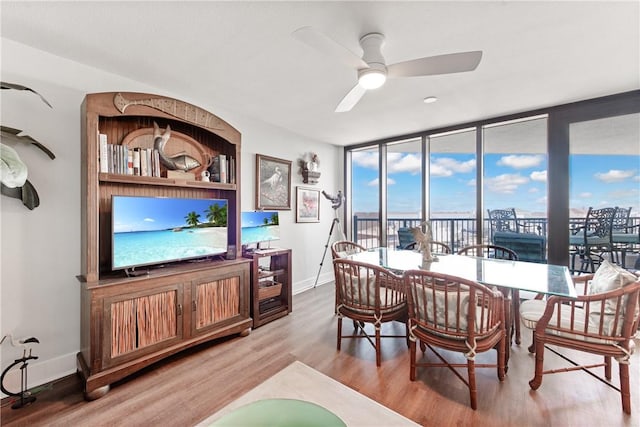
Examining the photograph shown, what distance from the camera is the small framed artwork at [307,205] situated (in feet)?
14.6

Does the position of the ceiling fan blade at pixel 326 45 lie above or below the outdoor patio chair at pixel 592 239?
above

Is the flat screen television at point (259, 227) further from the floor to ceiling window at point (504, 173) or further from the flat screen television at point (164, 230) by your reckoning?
the floor to ceiling window at point (504, 173)

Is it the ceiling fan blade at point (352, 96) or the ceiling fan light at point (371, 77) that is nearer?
the ceiling fan light at point (371, 77)

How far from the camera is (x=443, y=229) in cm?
471

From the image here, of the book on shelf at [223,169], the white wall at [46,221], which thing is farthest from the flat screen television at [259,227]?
the white wall at [46,221]

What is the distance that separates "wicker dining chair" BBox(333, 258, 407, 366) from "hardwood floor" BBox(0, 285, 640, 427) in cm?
33

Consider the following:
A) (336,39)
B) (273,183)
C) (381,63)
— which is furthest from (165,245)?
(381,63)

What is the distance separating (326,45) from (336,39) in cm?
42

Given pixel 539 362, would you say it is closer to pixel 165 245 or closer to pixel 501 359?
pixel 501 359

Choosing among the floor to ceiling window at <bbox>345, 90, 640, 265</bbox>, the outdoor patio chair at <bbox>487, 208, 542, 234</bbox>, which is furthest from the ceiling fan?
the outdoor patio chair at <bbox>487, 208, 542, 234</bbox>

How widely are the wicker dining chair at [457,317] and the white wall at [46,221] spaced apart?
2748 mm

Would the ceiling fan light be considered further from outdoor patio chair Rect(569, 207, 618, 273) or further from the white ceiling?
outdoor patio chair Rect(569, 207, 618, 273)

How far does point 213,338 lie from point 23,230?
1.71m

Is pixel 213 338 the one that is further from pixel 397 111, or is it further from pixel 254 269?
pixel 397 111
